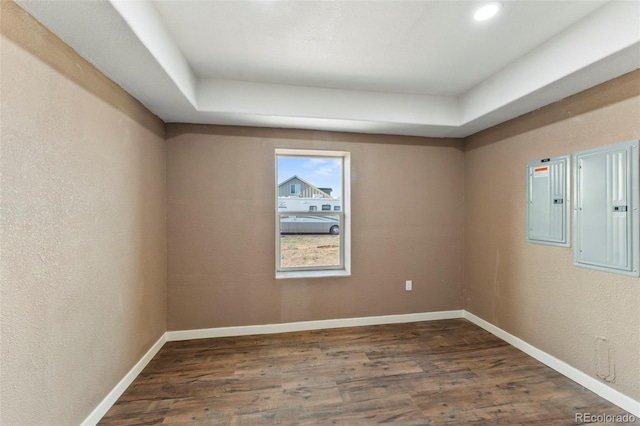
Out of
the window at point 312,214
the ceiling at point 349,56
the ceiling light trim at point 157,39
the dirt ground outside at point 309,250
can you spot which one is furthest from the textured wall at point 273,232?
the ceiling light trim at point 157,39

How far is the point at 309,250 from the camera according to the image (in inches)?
142

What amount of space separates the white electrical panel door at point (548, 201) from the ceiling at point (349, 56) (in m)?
0.57

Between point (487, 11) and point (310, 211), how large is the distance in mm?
2452

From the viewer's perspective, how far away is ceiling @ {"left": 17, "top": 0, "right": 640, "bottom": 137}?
1.69 metres

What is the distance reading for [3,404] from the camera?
124 cm

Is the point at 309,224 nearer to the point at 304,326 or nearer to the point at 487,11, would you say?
the point at 304,326

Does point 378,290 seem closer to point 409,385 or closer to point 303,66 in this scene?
point 409,385

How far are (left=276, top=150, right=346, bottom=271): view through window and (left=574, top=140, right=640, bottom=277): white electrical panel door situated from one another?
2269 millimetres

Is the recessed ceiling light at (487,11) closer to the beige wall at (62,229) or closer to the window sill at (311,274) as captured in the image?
the beige wall at (62,229)

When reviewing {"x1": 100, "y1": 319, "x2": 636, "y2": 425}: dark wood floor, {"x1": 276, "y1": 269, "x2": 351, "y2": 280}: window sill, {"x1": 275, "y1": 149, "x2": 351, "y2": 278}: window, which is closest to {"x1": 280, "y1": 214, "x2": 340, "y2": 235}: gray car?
{"x1": 275, "y1": 149, "x2": 351, "y2": 278}: window

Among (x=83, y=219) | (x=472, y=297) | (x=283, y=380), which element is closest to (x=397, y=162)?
(x=472, y=297)

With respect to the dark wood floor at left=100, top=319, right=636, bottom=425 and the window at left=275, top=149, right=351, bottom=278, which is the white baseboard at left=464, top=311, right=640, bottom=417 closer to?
the dark wood floor at left=100, top=319, right=636, bottom=425

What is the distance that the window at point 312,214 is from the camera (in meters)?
3.47

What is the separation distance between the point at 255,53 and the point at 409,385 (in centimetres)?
296
